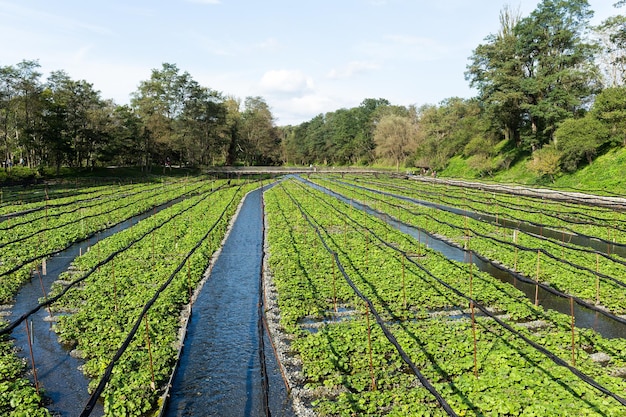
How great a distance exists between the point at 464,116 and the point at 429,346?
71562 millimetres

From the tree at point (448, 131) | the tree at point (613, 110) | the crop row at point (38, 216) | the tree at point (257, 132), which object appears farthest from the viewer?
the tree at point (257, 132)

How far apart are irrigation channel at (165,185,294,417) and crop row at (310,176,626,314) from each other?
8.96 metres

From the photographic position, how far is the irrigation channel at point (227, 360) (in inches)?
334

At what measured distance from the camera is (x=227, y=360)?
410 inches

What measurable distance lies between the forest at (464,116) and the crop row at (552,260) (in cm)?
2345

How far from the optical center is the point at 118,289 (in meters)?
14.0

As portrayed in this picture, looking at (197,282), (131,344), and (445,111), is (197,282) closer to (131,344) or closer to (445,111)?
(131,344)

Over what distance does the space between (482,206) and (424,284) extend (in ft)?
68.8

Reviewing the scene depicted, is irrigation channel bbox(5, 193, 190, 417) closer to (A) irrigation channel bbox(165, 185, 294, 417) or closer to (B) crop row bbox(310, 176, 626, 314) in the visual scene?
(A) irrigation channel bbox(165, 185, 294, 417)

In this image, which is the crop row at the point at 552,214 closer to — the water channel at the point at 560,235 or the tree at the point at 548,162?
the water channel at the point at 560,235

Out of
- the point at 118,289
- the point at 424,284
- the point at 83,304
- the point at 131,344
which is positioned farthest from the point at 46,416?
the point at 424,284

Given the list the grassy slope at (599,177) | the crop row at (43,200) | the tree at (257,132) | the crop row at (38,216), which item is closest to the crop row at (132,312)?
the crop row at (38,216)

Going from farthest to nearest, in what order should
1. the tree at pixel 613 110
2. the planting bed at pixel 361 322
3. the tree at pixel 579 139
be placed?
1. the tree at pixel 579 139
2. the tree at pixel 613 110
3. the planting bed at pixel 361 322

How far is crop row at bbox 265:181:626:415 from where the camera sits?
25.3 feet
